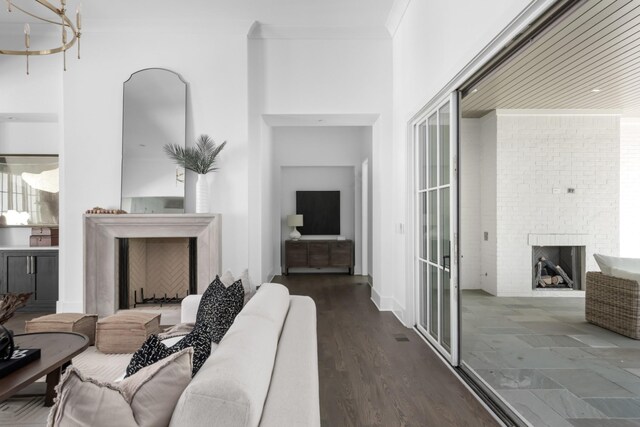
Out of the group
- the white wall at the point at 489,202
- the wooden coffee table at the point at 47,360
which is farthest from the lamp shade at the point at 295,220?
the wooden coffee table at the point at 47,360

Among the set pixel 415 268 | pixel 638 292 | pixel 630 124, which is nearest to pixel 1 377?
pixel 415 268

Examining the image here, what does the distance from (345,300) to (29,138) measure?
4.91 meters

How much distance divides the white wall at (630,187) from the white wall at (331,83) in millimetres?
3847

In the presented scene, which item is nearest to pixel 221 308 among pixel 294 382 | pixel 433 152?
pixel 294 382

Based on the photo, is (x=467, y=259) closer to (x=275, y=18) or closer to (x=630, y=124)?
(x=630, y=124)

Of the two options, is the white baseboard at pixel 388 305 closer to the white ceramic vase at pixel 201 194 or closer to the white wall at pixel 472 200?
the white wall at pixel 472 200

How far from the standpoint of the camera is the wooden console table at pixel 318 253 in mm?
7371

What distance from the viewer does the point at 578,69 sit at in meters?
3.92

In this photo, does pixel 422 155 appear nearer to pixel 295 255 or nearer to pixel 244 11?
pixel 244 11

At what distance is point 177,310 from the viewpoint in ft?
14.8

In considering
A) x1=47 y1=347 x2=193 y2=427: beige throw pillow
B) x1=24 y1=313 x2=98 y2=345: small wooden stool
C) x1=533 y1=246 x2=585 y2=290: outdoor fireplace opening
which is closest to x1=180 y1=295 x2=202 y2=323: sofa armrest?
x1=24 y1=313 x2=98 y2=345: small wooden stool

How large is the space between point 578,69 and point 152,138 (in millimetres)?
4765

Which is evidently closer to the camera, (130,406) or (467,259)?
(130,406)

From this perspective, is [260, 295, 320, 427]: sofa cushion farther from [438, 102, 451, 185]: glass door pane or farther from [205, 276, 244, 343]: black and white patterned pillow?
[438, 102, 451, 185]: glass door pane
